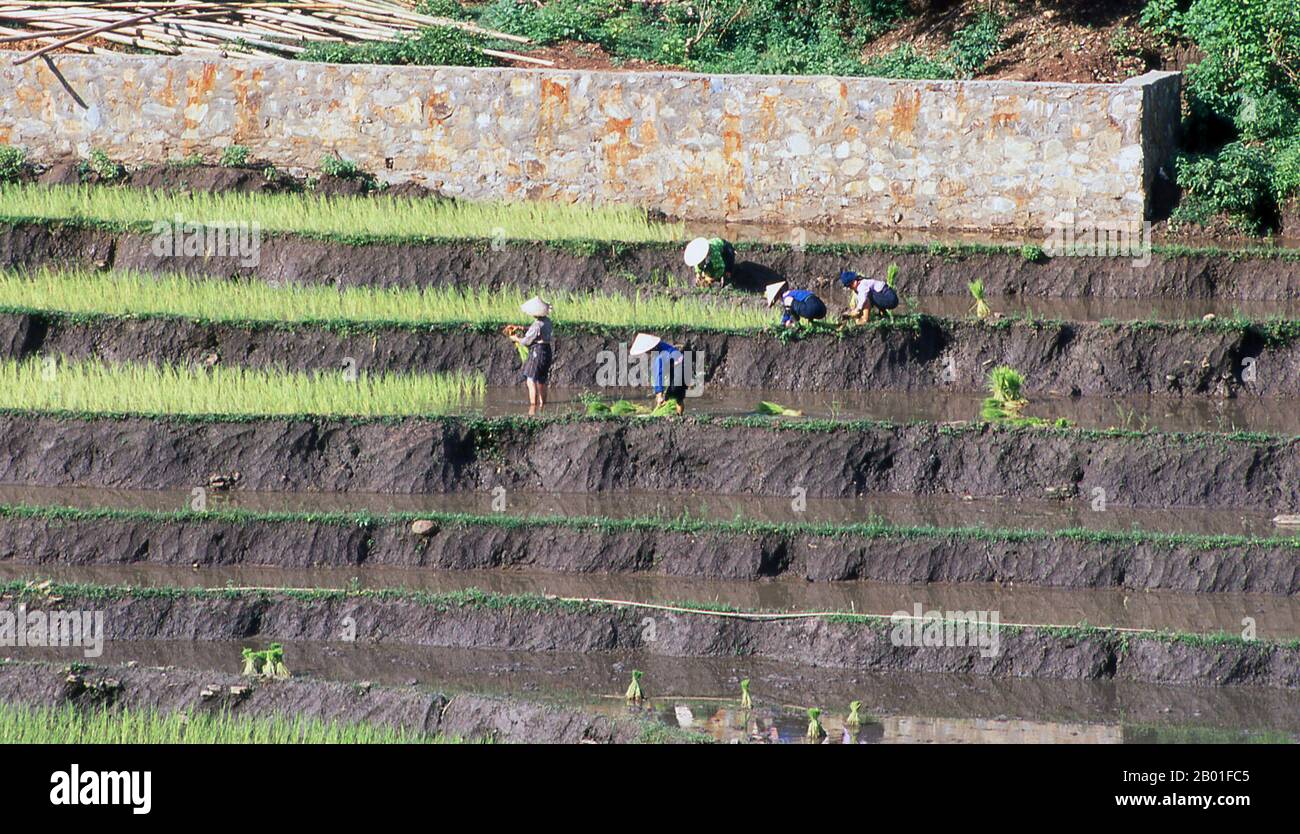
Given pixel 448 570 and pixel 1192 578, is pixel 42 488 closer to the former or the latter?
pixel 448 570

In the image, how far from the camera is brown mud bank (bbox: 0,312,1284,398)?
665 inches

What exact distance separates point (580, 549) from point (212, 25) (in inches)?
468

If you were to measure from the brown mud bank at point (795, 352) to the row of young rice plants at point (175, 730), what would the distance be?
630cm

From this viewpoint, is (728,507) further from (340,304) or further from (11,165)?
(11,165)

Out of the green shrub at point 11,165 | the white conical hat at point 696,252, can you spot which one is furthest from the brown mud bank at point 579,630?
the green shrub at point 11,165

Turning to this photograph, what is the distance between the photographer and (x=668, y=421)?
596 inches

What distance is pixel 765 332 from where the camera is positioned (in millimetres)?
17062

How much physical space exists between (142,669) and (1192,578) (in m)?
7.35

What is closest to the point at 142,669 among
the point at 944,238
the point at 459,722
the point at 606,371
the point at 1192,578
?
the point at 459,722

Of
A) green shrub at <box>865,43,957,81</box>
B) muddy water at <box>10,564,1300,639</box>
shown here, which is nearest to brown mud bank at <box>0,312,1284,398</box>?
muddy water at <box>10,564,1300,639</box>

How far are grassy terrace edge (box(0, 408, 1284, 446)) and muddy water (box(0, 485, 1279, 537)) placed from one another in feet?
1.82

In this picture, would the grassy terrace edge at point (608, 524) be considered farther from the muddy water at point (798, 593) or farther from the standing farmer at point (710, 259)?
the standing farmer at point (710, 259)

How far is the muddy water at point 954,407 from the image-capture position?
1574 cm

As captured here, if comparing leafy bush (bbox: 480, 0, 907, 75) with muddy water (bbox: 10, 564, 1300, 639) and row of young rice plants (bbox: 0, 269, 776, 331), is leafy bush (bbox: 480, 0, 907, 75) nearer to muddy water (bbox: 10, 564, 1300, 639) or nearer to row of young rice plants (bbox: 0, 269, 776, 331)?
row of young rice plants (bbox: 0, 269, 776, 331)
